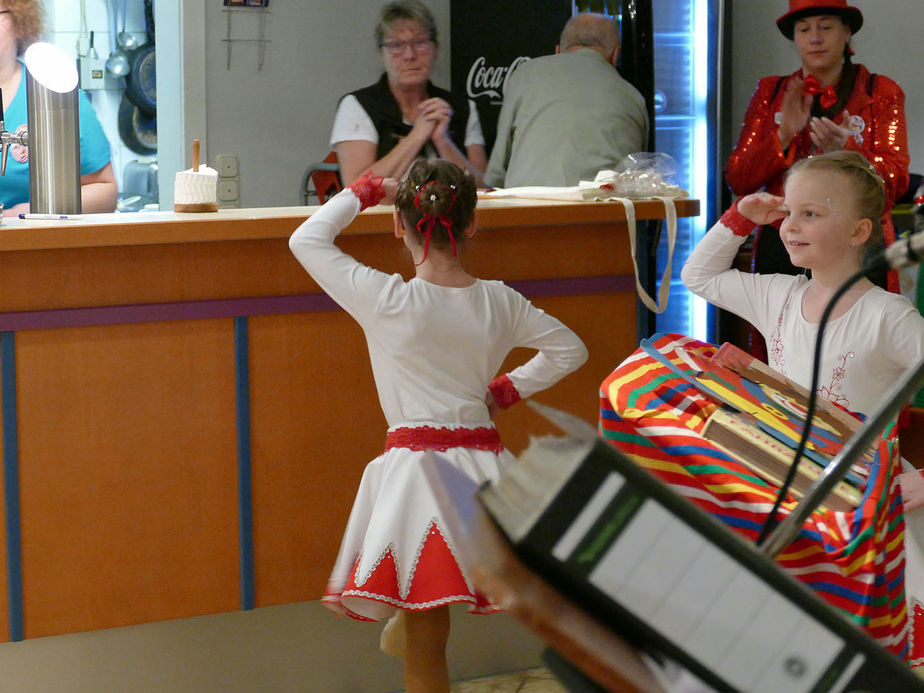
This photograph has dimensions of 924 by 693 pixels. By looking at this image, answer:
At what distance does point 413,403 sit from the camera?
2.34 metres

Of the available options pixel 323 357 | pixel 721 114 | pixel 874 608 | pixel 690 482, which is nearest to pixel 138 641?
pixel 323 357

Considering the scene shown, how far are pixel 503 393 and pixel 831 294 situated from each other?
0.71m

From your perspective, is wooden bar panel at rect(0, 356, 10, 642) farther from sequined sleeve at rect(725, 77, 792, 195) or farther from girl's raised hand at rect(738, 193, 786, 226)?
sequined sleeve at rect(725, 77, 792, 195)

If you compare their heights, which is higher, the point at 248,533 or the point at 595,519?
the point at 595,519

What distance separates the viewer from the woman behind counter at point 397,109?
3.88m

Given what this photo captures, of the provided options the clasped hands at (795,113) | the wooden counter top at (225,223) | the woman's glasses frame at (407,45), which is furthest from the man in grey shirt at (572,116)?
the wooden counter top at (225,223)

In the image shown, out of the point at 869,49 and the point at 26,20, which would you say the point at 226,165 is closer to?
the point at 26,20

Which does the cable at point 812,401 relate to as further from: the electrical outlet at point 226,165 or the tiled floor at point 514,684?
the electrical outlet at point 226,165

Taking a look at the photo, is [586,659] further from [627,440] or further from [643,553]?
[627,440]

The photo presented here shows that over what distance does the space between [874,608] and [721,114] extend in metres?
4.04

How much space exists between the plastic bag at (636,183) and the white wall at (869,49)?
2304 millimetres

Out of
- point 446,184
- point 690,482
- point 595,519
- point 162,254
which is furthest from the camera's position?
point 162,254

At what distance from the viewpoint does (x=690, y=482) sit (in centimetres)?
167

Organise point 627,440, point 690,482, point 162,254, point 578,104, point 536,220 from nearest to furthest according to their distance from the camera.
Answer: point 690,482
point 627,440
point 162,254
point 536,220
point 578,104
